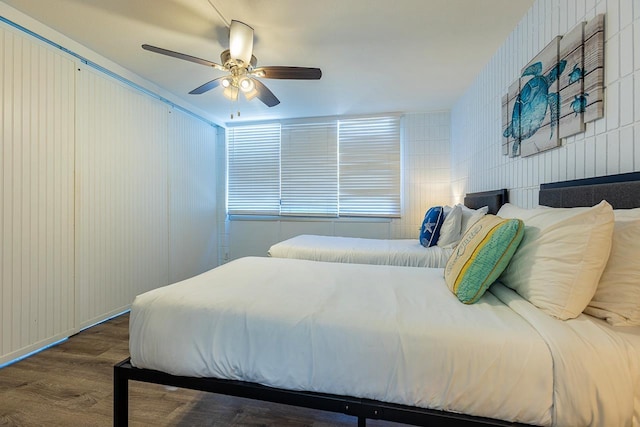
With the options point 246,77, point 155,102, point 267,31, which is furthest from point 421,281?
point 155,102

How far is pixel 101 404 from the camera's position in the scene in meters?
1.55

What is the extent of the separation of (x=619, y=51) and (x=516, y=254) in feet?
3.38

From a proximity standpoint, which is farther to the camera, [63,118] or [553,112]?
[63,118]

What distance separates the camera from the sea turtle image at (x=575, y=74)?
1362 mm

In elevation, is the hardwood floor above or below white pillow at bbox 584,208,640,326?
below

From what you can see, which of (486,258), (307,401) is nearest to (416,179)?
(486,258)

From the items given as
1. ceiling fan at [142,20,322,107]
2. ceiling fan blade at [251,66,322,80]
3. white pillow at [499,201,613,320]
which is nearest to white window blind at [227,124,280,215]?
ceiling fan at [142,20,322,107]

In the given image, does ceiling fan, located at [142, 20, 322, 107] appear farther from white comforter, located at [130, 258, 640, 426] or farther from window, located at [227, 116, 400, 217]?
window, located at [227, 116, 400, 217]

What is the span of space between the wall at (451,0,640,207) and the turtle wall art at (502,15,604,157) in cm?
4

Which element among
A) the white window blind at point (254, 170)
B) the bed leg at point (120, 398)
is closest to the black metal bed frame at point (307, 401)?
the bed leg at point (120, 398)

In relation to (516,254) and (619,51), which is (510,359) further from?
(619,51)

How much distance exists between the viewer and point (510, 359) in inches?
33.7

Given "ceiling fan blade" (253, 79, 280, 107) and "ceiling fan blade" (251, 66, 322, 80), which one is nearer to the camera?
"ceiling fan blade" (251, 66, 322, 80)

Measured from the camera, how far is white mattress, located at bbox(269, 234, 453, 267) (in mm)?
2422
